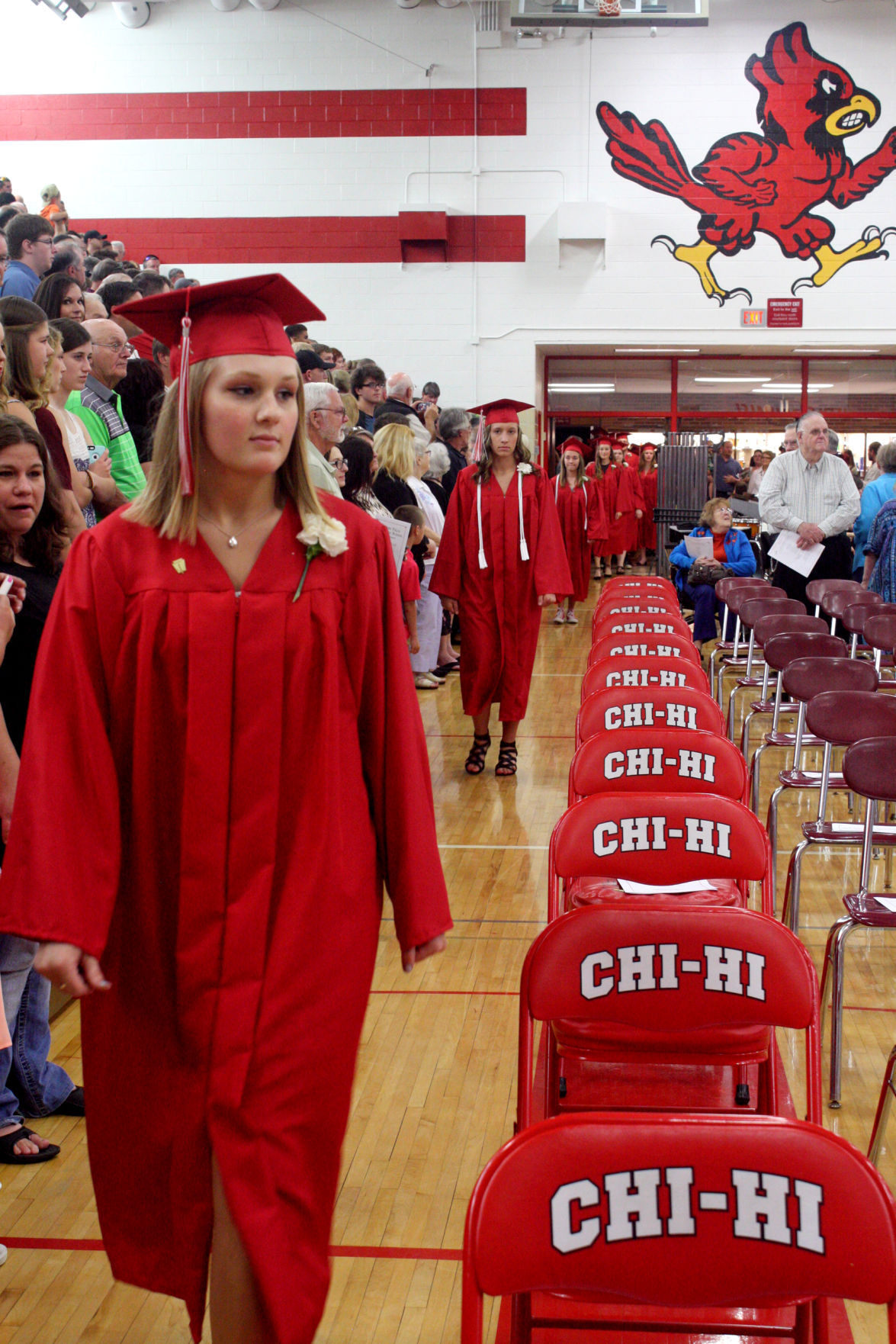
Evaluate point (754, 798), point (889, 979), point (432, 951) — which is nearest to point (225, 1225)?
point (432, 951)

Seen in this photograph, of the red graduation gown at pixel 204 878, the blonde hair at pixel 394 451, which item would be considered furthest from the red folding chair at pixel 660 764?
the blonde hair at pixel 394 451

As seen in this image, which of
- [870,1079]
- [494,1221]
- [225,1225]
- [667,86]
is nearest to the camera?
[494,1221]

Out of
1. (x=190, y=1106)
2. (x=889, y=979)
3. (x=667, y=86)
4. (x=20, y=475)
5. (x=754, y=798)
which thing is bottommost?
(x=889, y=979)

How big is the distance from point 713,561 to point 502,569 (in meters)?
3.42

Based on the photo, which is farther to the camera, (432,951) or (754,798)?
(754,798)

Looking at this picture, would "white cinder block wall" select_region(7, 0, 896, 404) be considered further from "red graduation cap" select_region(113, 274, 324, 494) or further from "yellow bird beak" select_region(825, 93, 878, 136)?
"red graduation cap" select_region(113, 274, 324, 494)

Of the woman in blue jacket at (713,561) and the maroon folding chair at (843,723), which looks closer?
the maroon folding chair at (843,723)

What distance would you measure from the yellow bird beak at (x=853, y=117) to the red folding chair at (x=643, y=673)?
11.3 metres

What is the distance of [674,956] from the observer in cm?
196

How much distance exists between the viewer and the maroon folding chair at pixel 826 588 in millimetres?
7098

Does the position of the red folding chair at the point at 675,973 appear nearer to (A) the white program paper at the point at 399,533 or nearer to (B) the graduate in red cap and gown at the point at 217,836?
(B) the graduate in red cap and gown at the point at 217,836

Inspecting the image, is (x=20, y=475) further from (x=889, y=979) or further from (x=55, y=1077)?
(x=889, y=979)

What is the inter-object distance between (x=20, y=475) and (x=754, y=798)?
2943 mm

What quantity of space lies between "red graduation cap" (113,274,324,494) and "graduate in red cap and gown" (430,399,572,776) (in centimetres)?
420
